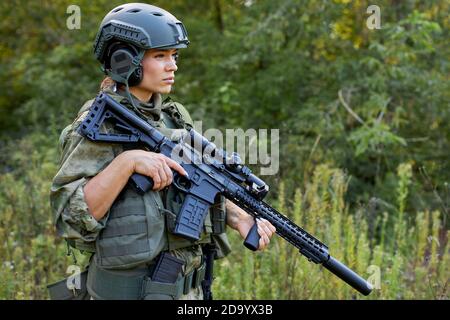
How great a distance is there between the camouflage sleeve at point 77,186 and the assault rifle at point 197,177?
0.06m

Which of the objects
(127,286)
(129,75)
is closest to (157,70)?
(129,75)

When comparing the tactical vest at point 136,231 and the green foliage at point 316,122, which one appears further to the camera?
the green foliage at point 316,122

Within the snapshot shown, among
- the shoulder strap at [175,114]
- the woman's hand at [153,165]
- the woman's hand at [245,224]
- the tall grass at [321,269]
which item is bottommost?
the tall grass at [321,269]

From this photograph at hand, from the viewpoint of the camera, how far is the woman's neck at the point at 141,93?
106 inches

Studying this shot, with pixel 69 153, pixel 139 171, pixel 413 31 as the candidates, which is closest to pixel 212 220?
pixel 139 171

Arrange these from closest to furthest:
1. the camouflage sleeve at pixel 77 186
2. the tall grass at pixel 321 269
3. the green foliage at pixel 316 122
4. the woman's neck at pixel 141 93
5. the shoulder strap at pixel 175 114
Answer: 1. the camouflage sleeve at pixel 77 186
2. the woman's neck at pixel 141 93
3. the shoulder strap at pixel 175 114
4. the tall grass at pixel 321 269
5. the green foliage at pixel 316 122

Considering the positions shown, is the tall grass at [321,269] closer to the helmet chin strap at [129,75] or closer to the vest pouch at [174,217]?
the vest pouch at [174,217]

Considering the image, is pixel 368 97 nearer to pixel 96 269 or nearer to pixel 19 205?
pixel 19 205

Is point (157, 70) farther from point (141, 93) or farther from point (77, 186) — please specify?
point (77, 186)

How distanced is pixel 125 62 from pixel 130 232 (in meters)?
0.67

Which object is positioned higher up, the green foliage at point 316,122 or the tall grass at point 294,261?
the green foliage at point 316,122

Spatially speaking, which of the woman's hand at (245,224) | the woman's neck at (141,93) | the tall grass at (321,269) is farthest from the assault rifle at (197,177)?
the tall grass at (321,269)

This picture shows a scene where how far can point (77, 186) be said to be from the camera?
8.13ft

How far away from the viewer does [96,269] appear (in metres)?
2.66
